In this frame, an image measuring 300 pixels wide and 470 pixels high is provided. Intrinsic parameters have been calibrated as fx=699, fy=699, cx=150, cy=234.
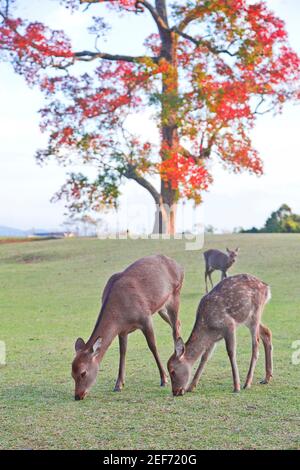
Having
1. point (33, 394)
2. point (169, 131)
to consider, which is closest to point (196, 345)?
point (33, 394)

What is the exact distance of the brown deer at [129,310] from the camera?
20.2ft

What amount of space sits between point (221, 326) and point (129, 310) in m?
0.90

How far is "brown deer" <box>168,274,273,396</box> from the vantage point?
20.7 ft

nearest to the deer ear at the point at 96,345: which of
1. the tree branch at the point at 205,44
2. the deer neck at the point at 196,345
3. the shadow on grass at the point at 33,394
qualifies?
the shadow on grass at the point at 33,394

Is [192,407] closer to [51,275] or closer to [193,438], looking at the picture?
[193,438]

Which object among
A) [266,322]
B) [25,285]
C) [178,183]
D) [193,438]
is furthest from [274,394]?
[178,183]

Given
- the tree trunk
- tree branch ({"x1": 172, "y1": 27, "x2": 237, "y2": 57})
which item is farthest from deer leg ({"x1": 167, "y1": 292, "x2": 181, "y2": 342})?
tree branch ({"x1": 172, "y1": 27, "x2": 237, "y2": 57})

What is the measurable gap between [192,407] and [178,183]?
60.3ft

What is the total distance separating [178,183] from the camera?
2405 centimetres

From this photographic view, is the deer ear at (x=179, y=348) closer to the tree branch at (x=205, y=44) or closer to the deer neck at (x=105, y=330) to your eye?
the deer neck at (x=105, y=330)

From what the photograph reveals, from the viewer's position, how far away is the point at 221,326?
6.54 meters

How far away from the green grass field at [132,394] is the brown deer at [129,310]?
286mm

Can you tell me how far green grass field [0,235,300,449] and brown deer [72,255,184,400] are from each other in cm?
29
